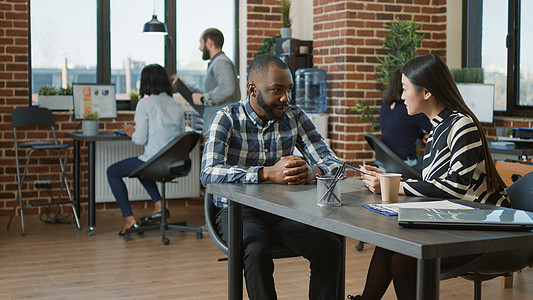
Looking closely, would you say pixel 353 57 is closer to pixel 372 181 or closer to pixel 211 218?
pixel 211 218

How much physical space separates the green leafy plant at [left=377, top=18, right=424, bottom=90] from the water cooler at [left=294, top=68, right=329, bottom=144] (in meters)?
0.52

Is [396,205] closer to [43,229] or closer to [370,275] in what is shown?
[370,275]

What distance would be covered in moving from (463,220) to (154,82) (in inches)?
153

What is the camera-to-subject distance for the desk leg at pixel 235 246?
8.41ft

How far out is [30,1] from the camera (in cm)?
590

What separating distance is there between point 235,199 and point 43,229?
3669 mm

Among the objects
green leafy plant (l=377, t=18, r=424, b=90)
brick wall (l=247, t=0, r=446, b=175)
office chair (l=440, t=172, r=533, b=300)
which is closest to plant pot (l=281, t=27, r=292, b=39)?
brick wall (l=247, t=0, r=446, b=175)

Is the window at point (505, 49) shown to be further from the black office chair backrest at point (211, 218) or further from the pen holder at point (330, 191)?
the pen holder at point (330, 191)

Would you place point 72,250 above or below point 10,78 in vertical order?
below

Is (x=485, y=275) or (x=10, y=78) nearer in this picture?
(x=485, y=275)

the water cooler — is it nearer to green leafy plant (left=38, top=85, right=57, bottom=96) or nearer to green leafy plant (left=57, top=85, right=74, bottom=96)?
green leafy plant (left=57, top=85, right=74, bottom=96)

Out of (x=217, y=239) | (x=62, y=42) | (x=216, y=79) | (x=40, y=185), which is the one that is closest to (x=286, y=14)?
(x=216, y=79)

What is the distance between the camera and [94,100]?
19.5 feet

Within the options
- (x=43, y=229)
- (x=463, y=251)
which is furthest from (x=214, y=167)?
(x=43, y=229)
